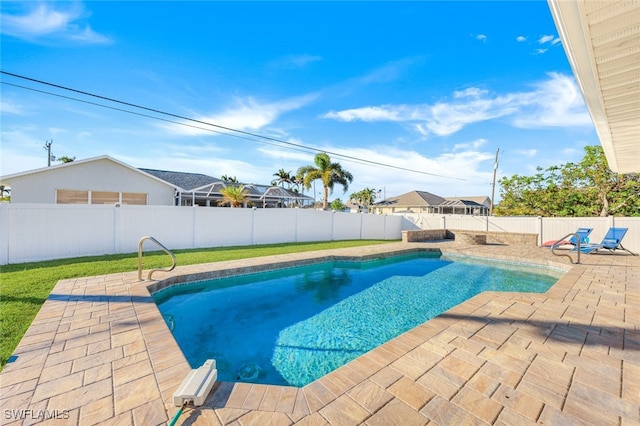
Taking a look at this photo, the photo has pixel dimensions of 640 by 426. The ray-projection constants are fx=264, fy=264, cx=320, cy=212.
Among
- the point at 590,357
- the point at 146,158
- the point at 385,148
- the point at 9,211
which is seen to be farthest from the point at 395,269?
the point at 146,158

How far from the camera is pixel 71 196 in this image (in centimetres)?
1368

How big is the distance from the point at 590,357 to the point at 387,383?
2.41 meters

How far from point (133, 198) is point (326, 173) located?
1426 centimetres

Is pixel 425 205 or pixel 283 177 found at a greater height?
pixel 283 177

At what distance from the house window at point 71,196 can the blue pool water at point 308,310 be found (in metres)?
12.1

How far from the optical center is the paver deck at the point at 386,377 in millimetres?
2033

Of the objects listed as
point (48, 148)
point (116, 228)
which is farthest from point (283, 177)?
point (116, 228)

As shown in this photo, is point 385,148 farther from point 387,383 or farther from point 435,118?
point 387,383

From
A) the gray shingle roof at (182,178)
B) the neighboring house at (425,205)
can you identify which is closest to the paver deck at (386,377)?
the gray shingle roof at (182,178)

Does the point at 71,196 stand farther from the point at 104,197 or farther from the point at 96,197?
the point at 104,197

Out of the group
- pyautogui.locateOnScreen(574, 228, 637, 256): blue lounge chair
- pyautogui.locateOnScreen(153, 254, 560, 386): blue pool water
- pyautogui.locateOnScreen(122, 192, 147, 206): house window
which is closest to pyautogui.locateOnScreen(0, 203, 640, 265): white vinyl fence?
pyautogui.locateOnScreen(574, 228, 637, 256): blue lounge chair

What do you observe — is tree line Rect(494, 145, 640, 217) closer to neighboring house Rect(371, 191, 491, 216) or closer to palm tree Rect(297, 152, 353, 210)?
palm tree Rect(297, 152, 353, 210)

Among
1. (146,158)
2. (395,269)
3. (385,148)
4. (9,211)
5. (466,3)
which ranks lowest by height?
(395,269)

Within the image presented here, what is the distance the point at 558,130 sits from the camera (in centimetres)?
1561
